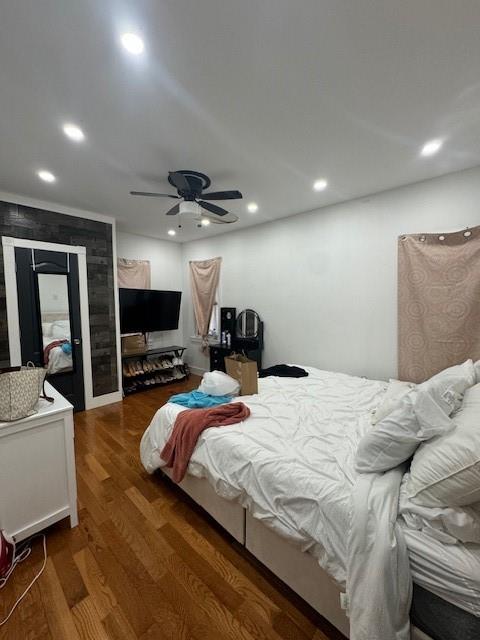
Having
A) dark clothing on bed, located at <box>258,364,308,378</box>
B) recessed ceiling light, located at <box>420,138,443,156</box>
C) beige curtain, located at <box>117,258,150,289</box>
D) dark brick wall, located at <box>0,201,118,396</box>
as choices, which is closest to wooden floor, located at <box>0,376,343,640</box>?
dark clothing on bed, located at <box>258,364,308,378</box>

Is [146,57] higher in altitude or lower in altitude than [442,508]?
higher

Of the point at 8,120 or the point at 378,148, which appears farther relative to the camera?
the point at 378,148

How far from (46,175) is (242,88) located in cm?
217

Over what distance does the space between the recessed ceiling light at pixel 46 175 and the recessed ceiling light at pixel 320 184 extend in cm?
261

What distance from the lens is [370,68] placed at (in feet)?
4.57

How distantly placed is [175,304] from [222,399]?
120 inches

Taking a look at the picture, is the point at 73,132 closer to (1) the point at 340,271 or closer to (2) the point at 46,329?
(2) the point at 46,329

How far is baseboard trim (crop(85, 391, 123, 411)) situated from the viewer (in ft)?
12.0

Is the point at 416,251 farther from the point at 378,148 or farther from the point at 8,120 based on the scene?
the point at 8,120

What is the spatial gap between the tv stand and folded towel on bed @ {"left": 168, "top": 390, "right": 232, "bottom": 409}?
2.40 m

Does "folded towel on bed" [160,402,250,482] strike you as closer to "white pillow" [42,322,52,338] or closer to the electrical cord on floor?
the electrical cord on floor

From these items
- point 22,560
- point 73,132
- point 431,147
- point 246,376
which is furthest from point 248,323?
point 22,560

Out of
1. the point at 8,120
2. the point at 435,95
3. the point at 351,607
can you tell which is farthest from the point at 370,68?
the point at 351,607

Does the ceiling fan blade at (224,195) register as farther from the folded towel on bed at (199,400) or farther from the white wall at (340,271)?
the folded towel on bed at (199,400)
